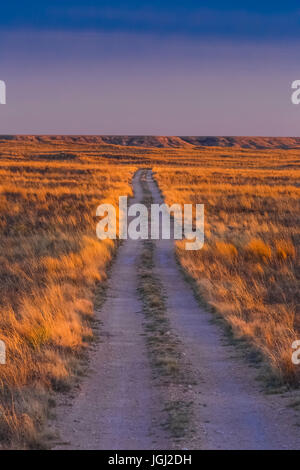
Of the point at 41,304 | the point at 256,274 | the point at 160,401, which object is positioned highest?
the point at 256,274

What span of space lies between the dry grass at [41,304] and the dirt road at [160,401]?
36cm

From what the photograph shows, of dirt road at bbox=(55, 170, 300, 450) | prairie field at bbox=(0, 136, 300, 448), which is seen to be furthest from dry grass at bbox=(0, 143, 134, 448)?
dirt road at bbox=(55, 170, 300, 450)

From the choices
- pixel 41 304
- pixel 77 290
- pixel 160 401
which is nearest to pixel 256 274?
pixel 77 290

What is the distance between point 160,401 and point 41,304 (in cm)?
413

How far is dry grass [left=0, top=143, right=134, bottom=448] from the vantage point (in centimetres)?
602

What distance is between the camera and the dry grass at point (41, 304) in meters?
6.02

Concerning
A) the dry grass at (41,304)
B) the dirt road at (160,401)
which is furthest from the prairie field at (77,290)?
the dirt road at (160,401)

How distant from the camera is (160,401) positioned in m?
6.34

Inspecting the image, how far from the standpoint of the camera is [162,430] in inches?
220

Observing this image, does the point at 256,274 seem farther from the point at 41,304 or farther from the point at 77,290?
the point at 41,304

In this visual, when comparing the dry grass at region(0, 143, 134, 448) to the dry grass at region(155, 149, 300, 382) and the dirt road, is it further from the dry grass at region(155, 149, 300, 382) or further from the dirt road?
the dry grass at region(155, 149, 300, 382)

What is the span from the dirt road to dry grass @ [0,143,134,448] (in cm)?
36
